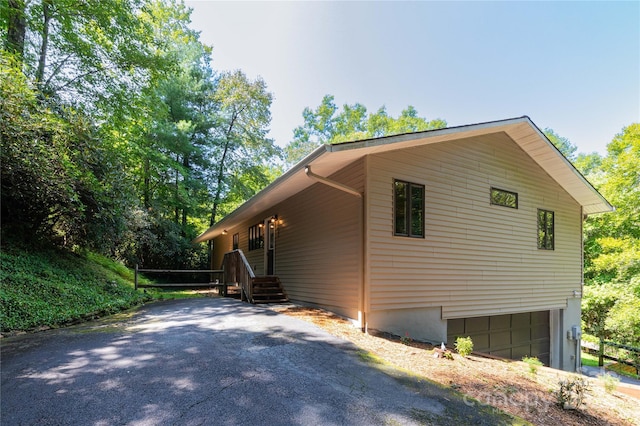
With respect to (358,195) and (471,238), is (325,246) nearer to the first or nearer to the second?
(358,195)

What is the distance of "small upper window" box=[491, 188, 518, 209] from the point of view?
820 centimetres

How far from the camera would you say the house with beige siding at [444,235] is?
6.04 meters

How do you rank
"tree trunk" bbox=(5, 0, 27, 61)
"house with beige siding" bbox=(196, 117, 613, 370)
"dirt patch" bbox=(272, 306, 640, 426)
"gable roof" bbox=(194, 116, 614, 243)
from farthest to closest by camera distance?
"tree trunk" bbox=(5, 0, 27, 61) < "house with beige siding" bbox=(196, 117, 613, 370) < "gable roof" bbox=(194, 116, 614, 243) < "dirt patch" bbox=(272, 306, 640, 426)

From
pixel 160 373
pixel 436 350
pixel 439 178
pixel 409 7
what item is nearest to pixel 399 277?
pixel 436 350

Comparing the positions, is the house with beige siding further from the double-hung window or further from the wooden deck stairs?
the wooden deck stairs

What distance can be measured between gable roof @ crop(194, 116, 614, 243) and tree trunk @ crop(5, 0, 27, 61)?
709 cm

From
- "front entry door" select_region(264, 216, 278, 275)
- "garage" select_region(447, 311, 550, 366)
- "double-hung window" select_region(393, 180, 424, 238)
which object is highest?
"double-hung window" select_region(393, 180, 424, 238)

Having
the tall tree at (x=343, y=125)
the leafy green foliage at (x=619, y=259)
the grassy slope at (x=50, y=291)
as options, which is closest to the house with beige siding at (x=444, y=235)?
the grassy slope at (x=50, y=291)

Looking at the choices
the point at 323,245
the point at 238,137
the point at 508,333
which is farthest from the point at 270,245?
the point at 238,137

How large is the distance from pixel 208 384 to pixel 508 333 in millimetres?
9041

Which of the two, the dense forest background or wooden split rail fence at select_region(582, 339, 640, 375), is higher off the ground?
the dense forest background

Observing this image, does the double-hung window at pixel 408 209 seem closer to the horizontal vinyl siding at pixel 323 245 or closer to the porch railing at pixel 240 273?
the horizontal vinyl siding at pixel 323 245

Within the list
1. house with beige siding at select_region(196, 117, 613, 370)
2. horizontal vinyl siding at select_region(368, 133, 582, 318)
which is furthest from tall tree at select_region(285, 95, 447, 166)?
horizontal vinyl siding at select_region(368, 133, 582, 318)

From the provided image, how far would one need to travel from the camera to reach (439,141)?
22.7ft
